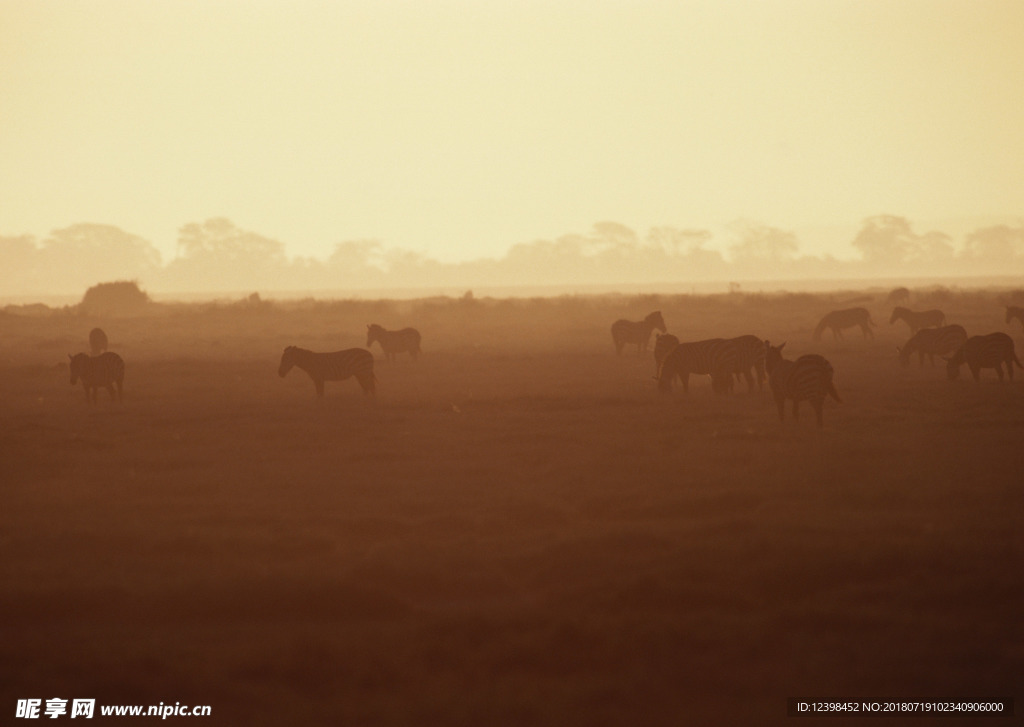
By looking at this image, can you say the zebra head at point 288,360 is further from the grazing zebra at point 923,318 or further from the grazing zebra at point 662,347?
the grazing zebra at point 923,318

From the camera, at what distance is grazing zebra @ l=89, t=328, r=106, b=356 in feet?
99.3

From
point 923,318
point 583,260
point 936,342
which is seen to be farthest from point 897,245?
point 936,342

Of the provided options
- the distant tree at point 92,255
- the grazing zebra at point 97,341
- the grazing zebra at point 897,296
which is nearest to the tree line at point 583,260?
the distant tree at point 92,255

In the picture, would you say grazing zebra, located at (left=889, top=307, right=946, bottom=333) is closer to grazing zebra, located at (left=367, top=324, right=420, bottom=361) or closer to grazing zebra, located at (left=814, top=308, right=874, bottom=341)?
grazing zebra, located at (left=814, top=308, right=874, bottom=341)

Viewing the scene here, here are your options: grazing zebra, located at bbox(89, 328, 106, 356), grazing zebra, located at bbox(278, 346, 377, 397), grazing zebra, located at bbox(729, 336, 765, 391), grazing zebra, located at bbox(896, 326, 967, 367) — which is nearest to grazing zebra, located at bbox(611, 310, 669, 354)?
grazing zebra, located at bbox(896, 326, 967, 367)

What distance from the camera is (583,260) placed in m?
192

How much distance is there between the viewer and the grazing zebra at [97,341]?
30.3m

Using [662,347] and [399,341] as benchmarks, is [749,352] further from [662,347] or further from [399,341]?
[399,341]

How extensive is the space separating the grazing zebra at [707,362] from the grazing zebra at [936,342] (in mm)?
6675

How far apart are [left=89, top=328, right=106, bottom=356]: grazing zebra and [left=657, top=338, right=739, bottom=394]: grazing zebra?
61.9 ft

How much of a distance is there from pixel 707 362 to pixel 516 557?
36.7 ft

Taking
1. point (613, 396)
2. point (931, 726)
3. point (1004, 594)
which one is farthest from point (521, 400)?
point (931, 726)

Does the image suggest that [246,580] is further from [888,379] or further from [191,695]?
[888,379]

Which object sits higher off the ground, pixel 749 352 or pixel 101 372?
pixel 749 352
